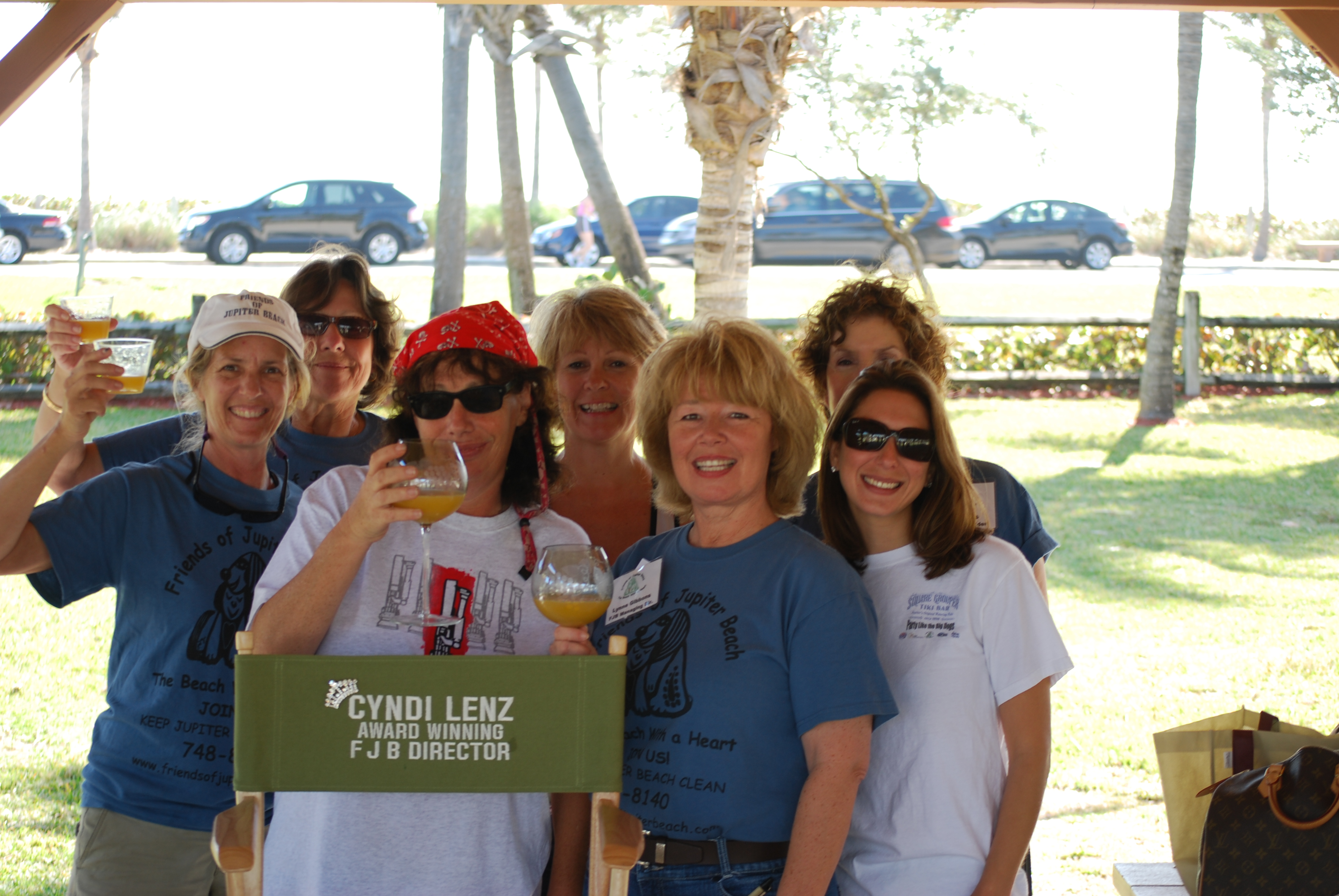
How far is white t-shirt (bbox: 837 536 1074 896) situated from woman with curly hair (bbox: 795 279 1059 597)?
0.49m

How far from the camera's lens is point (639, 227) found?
74.8ft

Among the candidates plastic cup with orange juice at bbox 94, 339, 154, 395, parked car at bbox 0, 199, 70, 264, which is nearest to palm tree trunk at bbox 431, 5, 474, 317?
parked car at bbox 0, 199, 70, 264

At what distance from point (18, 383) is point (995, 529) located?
12420mm

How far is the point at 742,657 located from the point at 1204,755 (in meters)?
1.62

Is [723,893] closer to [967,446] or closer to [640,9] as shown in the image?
[967,446]

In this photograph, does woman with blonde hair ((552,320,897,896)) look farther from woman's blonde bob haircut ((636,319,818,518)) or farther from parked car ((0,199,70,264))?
parked car ((0,199,70,264))

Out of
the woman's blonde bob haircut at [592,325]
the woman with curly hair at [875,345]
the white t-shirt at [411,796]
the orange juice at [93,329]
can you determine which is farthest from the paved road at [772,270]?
the white t-shirt at [411,796]

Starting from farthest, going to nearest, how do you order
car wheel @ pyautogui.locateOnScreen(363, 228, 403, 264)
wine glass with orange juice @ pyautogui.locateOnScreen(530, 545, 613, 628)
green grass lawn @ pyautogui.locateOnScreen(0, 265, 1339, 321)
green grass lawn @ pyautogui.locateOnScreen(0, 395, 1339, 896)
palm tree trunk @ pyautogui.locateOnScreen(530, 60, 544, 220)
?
palm tree trunk @ pyautogui.locateOnScreen(530, 60, 544, 220), car wheel @ pyautogui.locateOnScreen(363, 228, 403, 264), green grass lawn @ pyautogui.locateOnScreen(0, 265, 1339, 321), green grass lawn @ pyautogui.locateOnScreen(0, 395, 1339, 896), wine glass with orange juice @ pyautogui.locateOnScreen(530, 545, 613, 628)

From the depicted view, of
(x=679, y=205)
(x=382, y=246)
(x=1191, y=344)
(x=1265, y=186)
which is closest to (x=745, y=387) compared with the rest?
(x=1191, y=344)

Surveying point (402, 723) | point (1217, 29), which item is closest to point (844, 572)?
point (402, 723)

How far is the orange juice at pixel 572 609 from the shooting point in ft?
6.51

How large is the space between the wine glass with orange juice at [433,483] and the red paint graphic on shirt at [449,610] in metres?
0.07

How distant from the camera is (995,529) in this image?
2.63 m

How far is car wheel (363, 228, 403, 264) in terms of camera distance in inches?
791
